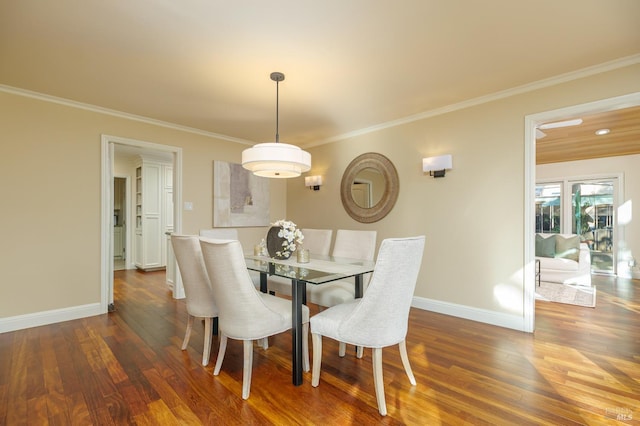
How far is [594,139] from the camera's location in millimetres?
4719

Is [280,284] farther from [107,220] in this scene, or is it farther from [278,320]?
[107,220]

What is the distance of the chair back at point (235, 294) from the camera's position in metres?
1.81

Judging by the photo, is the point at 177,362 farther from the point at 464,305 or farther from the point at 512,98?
the point at 512,98

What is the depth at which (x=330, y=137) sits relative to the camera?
15.5 ft

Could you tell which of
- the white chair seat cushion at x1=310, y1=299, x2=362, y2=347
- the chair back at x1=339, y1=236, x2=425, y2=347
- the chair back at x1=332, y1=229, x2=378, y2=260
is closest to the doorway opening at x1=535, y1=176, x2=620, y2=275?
the chair back at x1=332, y1=229, x2=378, y2=260

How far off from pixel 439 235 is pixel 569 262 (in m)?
2.99

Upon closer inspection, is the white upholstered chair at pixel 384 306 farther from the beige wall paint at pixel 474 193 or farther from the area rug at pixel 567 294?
the area rug at pixel 567 294

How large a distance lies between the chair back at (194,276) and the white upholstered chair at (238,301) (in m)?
0.35

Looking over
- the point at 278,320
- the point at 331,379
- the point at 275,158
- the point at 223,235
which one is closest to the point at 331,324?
the point at 278,320

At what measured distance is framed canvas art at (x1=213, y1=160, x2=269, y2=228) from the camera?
4.55m

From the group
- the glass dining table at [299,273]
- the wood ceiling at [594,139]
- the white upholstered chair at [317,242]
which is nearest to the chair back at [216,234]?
the glass dining table at [299,273]

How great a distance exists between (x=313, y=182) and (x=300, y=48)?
268 cm

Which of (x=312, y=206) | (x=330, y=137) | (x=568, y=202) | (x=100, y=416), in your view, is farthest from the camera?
(x=568, y=202)

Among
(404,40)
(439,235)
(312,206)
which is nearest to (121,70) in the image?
(404,40)
